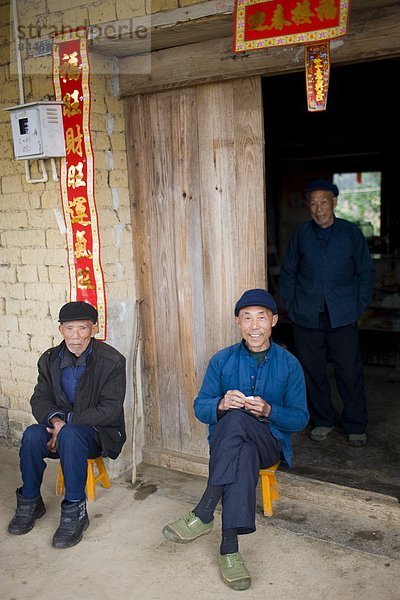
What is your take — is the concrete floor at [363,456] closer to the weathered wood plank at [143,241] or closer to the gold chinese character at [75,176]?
the weathered wood plank at [143,241]

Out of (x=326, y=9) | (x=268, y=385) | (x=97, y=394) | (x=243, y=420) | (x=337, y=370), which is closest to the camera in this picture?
(x=326, y=9)

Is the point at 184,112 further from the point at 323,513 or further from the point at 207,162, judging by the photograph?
the point at 323,513

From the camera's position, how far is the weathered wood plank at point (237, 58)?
3.27 metres

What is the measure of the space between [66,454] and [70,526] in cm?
41

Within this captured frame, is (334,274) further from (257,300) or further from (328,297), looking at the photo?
(257,300)

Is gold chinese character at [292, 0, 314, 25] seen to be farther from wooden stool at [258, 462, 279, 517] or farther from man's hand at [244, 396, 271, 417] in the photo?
wooden stool at [258, 462, 279, 517]

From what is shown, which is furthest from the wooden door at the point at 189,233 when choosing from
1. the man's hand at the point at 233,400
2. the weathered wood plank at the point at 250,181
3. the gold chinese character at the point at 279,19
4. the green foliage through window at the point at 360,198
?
the green foliage through window at the point at 360,198

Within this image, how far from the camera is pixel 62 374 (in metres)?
3.79

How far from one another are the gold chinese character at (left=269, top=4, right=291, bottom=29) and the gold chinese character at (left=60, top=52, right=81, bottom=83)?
130cm

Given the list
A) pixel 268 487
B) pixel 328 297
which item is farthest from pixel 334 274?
pixel 268 487

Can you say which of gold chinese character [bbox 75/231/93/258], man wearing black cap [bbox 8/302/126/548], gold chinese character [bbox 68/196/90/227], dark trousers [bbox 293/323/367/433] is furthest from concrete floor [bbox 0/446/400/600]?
gold chinese character [bbox 68/196/90/227]

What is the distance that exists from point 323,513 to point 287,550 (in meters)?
0.49

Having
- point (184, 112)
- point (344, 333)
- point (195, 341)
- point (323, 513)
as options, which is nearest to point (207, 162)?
point (184, 112)

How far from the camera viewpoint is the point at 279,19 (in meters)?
3.25
